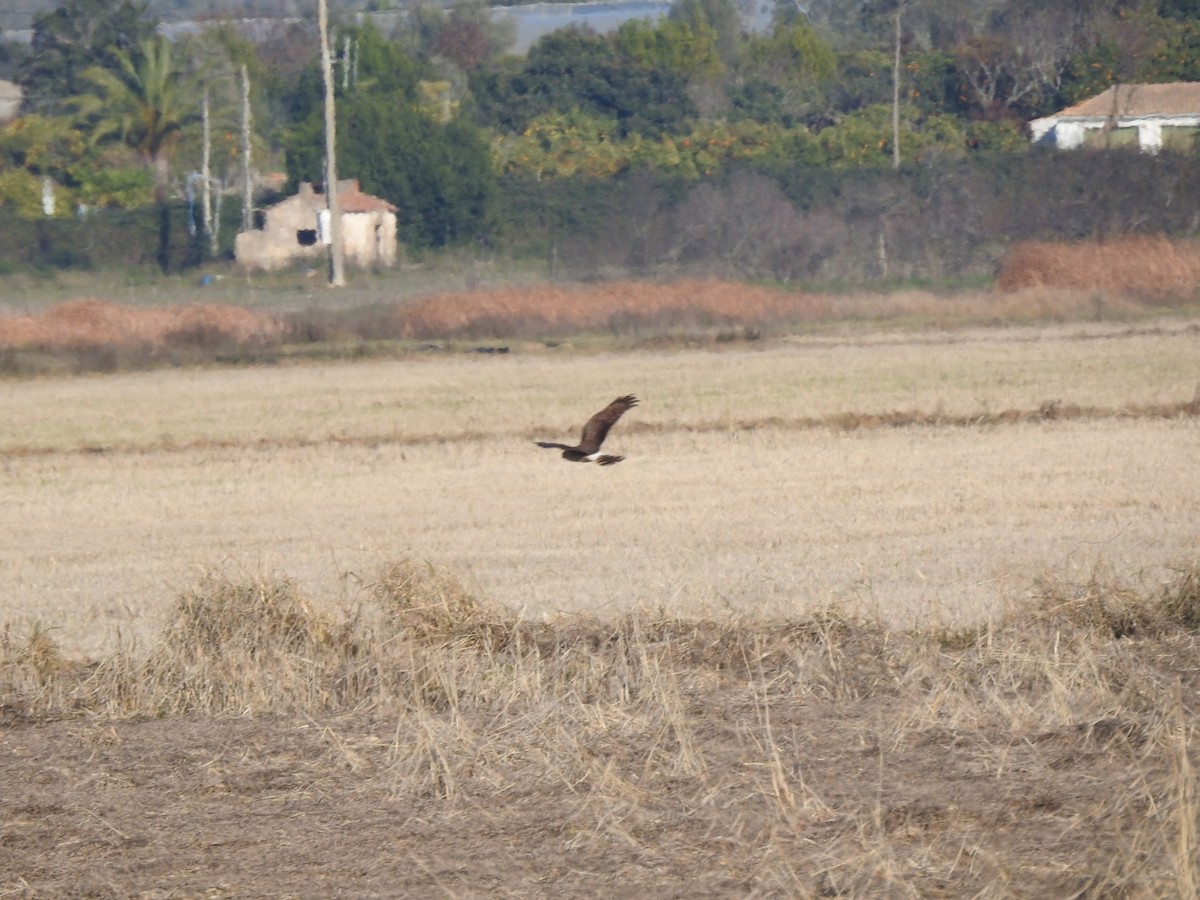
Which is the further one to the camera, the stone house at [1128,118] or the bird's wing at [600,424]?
the stone house at [1128,118]

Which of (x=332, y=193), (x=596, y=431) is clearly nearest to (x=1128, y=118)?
(x=332, y=193)

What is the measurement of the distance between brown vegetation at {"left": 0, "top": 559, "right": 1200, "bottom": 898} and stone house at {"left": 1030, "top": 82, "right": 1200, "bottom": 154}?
39505 millimetres

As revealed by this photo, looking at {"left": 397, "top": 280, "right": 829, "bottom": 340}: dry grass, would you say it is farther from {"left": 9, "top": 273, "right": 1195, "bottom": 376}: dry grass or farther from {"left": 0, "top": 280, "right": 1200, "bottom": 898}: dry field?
{"left": 0, "top": 280, "right": 1200, "bottom": 898}: dry field

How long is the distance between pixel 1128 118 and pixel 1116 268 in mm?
17191

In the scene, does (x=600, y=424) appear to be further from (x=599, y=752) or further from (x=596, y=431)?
(x=599, y=752)

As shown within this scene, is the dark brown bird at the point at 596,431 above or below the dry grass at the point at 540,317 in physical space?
above

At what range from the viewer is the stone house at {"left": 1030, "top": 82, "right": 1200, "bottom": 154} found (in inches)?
1906

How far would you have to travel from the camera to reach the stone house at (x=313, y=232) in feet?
149

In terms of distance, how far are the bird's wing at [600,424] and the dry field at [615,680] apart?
101 cm

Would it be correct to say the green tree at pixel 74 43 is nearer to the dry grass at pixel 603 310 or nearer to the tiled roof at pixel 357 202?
the tiled roof at pixel 357 202

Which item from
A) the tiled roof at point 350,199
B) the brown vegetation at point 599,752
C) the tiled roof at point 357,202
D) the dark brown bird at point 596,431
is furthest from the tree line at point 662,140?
the brown vegetation at point 599,752

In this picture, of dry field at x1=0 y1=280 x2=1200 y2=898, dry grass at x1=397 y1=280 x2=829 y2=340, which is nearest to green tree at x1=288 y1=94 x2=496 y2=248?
dry grass at x1=397 y1=280 x2=829 y2=340

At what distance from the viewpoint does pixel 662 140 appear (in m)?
55.9

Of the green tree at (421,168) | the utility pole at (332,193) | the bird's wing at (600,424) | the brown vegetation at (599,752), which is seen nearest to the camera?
the brown vegetation at (599,752)
